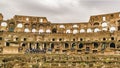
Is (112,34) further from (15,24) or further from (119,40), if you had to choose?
(15,24)

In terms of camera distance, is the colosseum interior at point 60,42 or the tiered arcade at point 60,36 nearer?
the colosseum interior at point 60,42

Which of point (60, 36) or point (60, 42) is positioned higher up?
point (60, 36)

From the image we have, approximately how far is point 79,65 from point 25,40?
35463 millimetres

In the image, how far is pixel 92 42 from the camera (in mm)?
58688

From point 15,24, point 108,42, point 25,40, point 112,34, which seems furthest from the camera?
point 15,24

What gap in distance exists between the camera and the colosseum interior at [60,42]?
31.7 metres

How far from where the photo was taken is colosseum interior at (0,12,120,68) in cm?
3167

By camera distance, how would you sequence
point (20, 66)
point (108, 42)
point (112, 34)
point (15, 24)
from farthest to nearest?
point (15, 24) < point (112, 34) < point (108, 42) < point (20, 66)

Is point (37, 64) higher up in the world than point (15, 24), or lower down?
lower down

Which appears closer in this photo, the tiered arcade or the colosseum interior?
the colosseum interior

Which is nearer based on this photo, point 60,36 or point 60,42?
point 60,42

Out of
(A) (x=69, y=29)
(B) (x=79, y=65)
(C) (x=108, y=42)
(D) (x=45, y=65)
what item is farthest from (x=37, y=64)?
(A) (x=69, y=29)

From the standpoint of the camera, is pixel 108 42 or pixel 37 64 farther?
pixel 108 42

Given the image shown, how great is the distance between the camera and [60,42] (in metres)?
61.2
